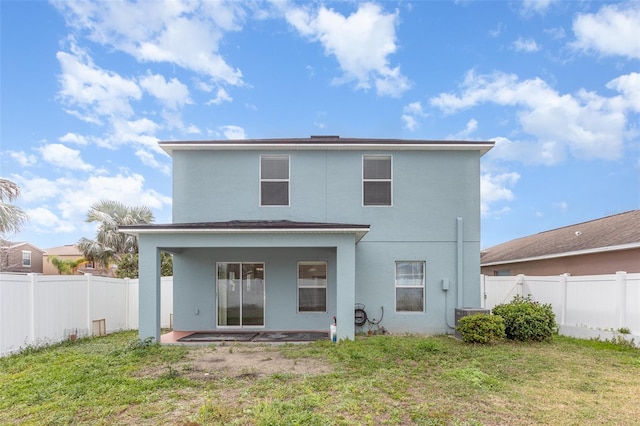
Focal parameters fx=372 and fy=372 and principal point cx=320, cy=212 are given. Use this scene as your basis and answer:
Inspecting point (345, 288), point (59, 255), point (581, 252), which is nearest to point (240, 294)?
point (345, 288)

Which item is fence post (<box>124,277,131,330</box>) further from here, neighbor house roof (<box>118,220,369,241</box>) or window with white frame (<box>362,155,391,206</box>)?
window with white frame (<box>362,155,391,206</box>)

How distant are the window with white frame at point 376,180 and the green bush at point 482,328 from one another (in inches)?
163

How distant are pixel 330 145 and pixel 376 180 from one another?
1826mm

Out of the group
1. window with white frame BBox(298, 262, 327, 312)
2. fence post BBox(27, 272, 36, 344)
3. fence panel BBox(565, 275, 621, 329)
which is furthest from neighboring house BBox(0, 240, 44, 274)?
fence panel BBox(565, 275, 621, 329)

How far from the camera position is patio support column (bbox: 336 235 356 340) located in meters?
9.46

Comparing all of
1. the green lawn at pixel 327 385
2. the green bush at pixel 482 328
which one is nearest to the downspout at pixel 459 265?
the green bush at pixel 482 328

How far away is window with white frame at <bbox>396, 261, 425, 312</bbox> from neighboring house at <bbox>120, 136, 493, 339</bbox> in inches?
1.2

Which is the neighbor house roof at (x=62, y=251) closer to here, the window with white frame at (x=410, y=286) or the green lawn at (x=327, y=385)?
the green lawn at (x=327, y=385)

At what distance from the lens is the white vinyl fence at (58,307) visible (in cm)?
826

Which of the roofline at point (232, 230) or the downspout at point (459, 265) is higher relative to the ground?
the roofline at point (232, 230)

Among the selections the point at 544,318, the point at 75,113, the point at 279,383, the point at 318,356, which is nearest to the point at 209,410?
the point at 279,383

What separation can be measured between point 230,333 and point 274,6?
34.7 feet

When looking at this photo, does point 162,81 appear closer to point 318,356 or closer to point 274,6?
point 274,6

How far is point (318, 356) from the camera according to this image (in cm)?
802
